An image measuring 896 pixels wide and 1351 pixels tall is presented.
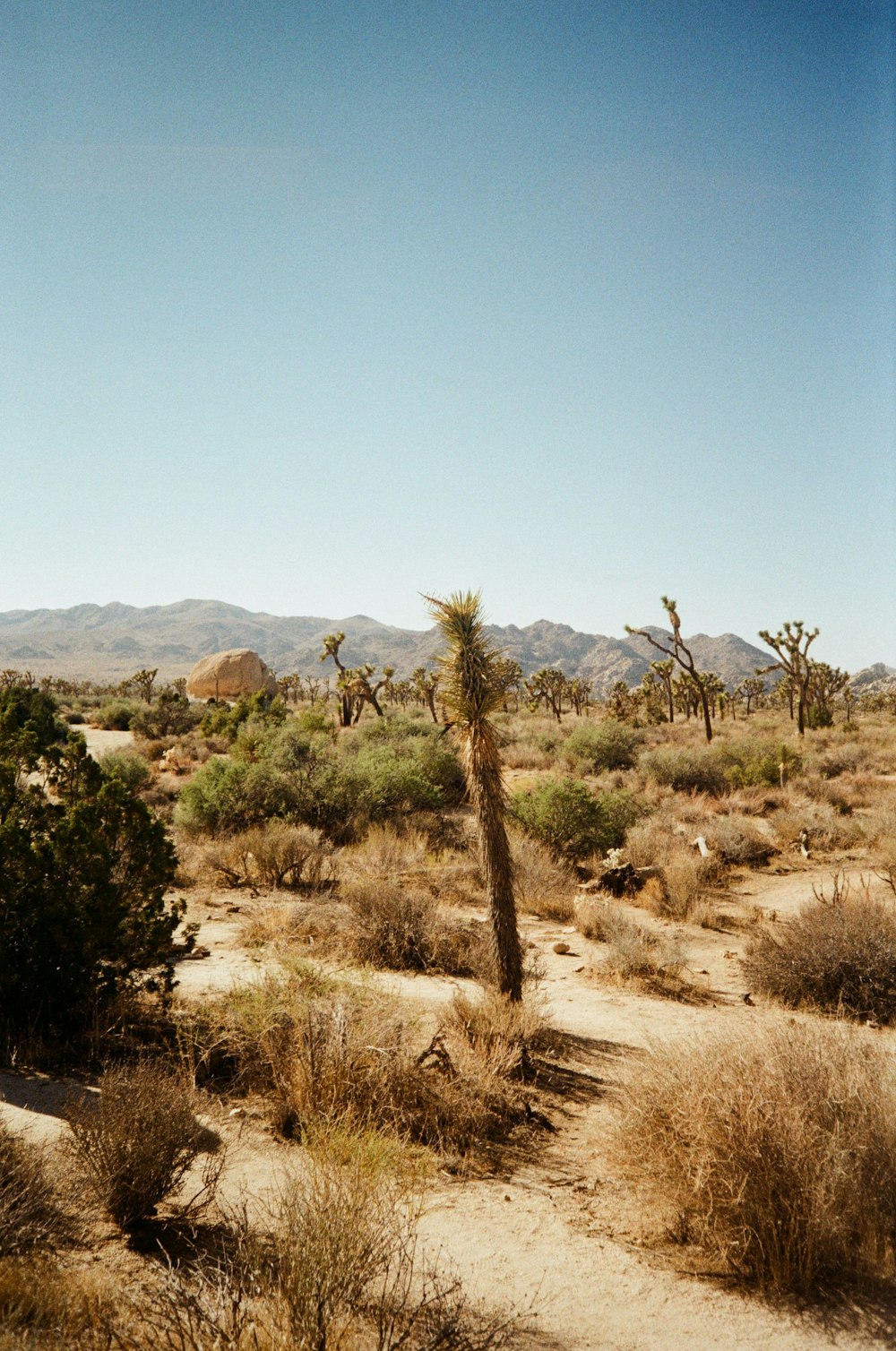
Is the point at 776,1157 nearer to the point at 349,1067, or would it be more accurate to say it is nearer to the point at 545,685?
the point at 349,1067

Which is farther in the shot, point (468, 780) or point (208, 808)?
point (208, 808)

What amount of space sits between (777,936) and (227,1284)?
8.71m

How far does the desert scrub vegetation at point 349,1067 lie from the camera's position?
5.52m

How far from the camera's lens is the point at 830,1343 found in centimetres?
348

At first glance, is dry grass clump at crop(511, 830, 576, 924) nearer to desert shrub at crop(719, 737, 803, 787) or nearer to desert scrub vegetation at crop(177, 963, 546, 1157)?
desert scrub vegetation at crop(177, 963, 546, 1157)

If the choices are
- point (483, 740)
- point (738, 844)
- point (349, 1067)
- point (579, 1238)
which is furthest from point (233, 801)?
point (579, 1238)

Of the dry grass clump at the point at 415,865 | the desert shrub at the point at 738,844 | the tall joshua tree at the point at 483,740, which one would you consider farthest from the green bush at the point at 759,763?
the tall joshua tree at the point at 483,740

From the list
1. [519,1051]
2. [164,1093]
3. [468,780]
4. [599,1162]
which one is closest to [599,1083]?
[519,1051]

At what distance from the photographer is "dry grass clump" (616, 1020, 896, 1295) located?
3914mm

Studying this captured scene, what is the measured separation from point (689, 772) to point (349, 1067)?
742 inches

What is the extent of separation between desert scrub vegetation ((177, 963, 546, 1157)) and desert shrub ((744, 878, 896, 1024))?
416 cm

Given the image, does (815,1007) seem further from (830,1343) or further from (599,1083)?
(830,1343)

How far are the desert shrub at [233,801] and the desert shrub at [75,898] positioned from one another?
8.32 metres

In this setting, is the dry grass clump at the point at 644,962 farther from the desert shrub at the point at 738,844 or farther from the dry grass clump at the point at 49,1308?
the dry grass clump at the point at 49,1308
